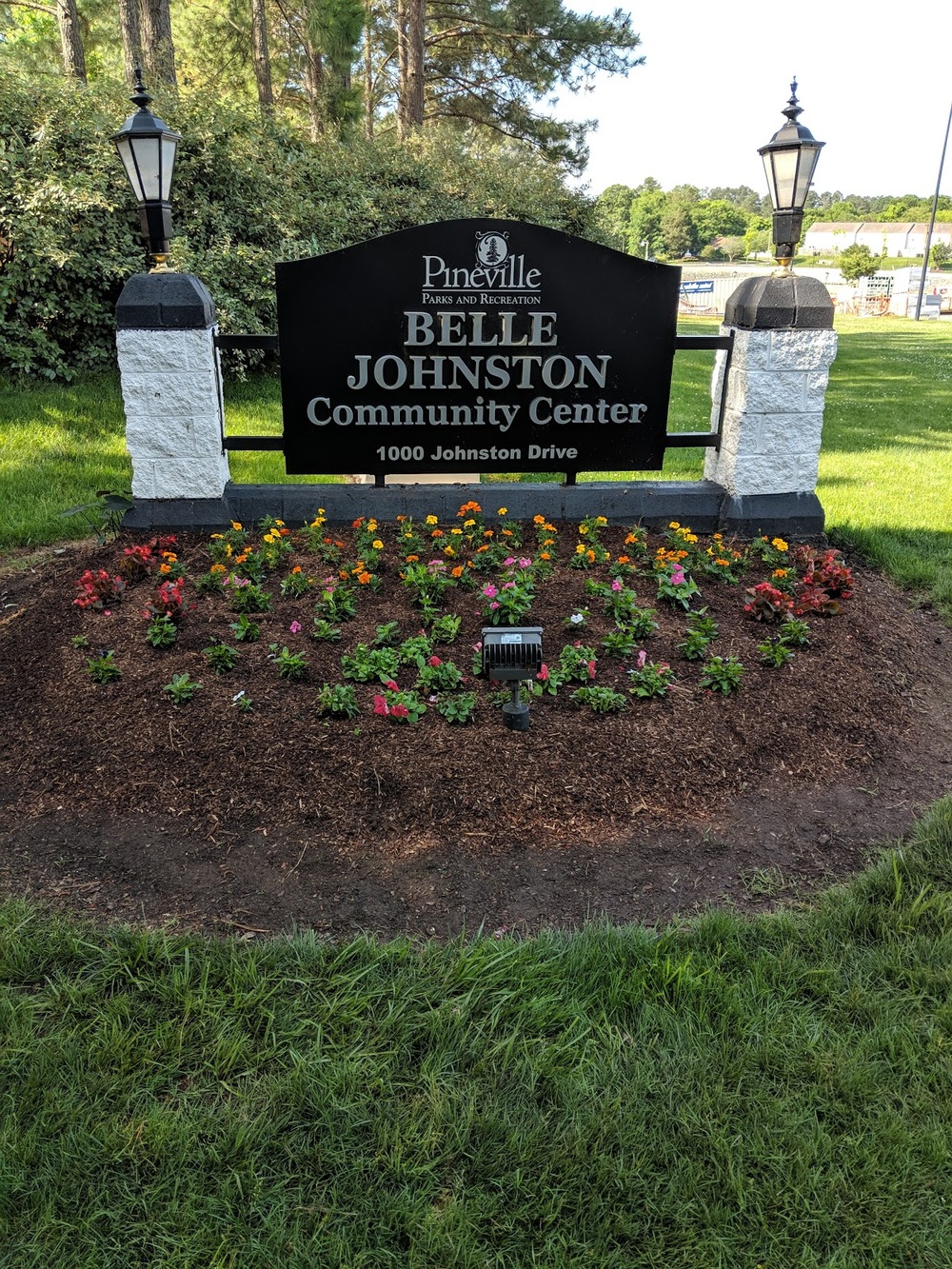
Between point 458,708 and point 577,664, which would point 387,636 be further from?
point 577,664

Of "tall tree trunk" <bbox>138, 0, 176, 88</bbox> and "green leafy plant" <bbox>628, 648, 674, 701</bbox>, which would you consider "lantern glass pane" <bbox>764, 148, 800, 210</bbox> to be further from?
"tall tree trunk" <bbox>138, 0, 176, 88</bbox>

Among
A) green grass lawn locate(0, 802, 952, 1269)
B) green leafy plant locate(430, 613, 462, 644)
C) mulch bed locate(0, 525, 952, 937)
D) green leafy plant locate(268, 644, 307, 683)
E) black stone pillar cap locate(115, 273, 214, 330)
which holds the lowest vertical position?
green grass lawn locate(0, 802, 952, 1269)

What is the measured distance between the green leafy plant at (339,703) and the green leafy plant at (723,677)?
144cm

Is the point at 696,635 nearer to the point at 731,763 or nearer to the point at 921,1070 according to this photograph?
the point at 731,763

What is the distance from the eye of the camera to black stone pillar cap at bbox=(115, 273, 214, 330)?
198 inches

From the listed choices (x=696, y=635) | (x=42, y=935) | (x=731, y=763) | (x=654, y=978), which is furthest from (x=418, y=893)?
(x=696, y=635)

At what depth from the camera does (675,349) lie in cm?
535

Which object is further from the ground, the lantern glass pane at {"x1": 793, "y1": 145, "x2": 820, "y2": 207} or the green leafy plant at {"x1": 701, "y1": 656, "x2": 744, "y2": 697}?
the lantern glass pane at {"x1": 793, "y1": 145, "x2": 820, "y2": 207}

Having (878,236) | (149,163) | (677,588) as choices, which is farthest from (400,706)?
(878,236)

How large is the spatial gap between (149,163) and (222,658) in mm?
2899

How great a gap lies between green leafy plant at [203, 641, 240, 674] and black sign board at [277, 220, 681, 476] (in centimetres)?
196

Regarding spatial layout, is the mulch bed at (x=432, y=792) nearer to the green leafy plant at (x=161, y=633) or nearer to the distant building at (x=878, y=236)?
the green leafy plant at (x=161, y=633)

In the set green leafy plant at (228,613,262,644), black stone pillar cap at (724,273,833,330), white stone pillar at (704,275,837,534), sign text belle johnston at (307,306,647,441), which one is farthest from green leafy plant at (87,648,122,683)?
black stone pillar cap at (724,273,833,330)

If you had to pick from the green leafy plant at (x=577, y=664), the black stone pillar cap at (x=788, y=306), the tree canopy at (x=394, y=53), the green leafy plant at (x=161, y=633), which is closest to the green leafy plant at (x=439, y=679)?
the green leafy plant at (x=577, y=664)
